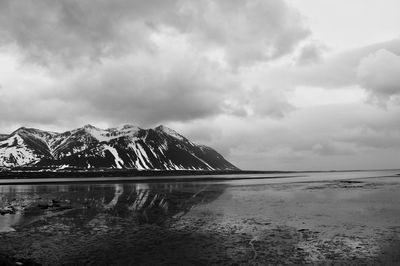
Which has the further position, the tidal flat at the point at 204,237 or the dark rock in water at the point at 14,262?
the tidal flat at the point at 204,237

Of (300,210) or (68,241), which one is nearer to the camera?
(68,241)

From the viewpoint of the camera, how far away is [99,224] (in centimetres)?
3541

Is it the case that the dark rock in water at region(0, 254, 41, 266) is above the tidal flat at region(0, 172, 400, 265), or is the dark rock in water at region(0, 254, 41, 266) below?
above

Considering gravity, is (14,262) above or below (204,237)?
above

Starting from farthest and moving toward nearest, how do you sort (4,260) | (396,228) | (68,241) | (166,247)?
1. (396,228)
2. (68,241)
3. (166,247)
4. (4,260)

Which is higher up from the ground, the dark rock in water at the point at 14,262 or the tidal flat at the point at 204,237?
the dark rock in water at the point at 14,262

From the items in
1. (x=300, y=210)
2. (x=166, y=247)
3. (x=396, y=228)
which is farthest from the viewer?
(x=300, y=210)

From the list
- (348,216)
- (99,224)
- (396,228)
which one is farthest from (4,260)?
(348,216)

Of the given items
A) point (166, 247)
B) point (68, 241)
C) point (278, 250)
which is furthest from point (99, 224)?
point (278, 250)

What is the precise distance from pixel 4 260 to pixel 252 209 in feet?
108

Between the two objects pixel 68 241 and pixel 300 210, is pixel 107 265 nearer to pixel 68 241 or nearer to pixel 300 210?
pixel 68 241

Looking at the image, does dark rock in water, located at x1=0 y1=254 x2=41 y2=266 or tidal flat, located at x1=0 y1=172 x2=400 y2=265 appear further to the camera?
tidal flat, located at x1=0 y1=172 x2=400 y2=265

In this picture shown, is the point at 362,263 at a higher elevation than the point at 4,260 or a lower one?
lower

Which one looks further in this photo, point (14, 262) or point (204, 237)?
point (204, 237)
